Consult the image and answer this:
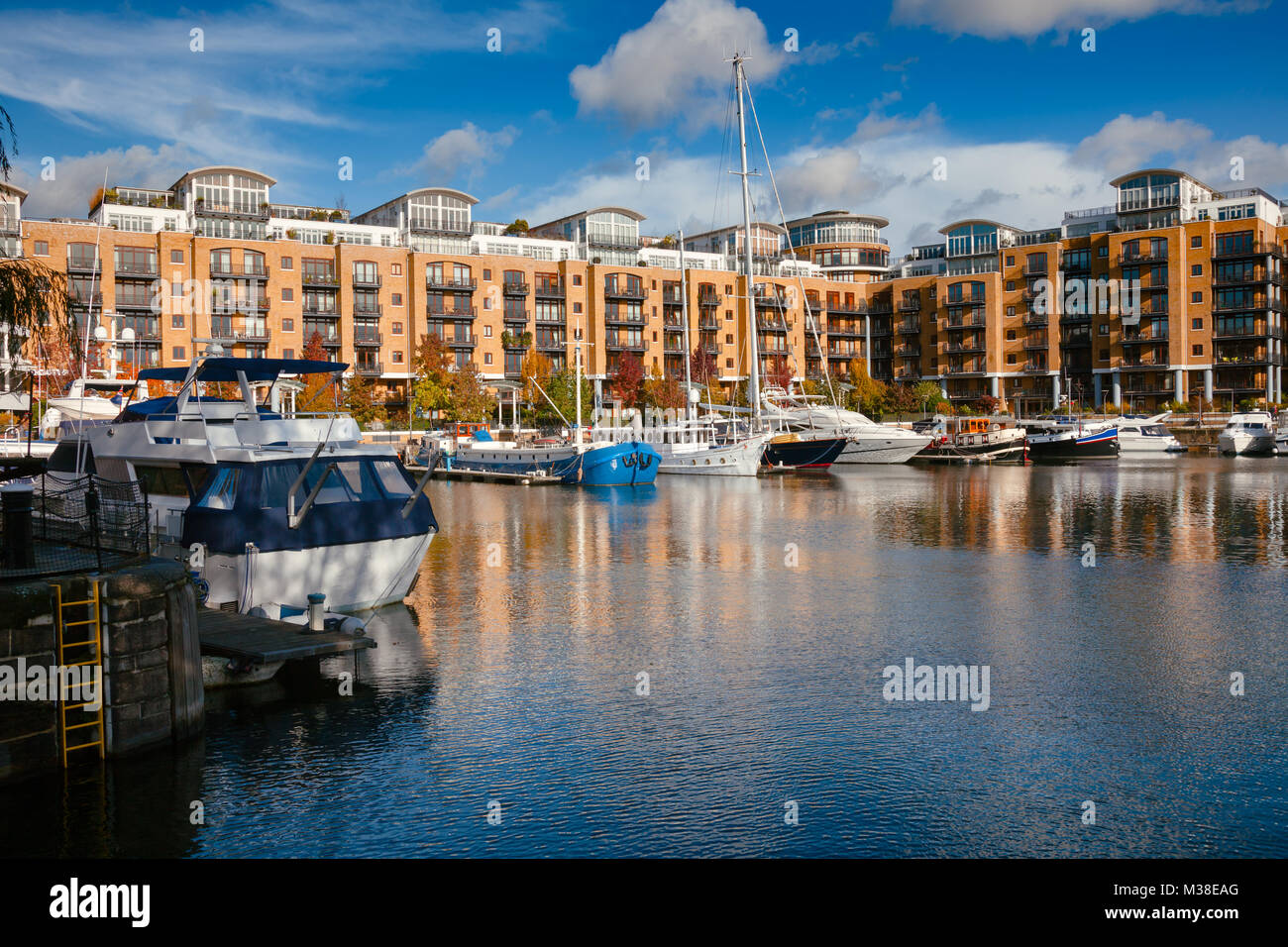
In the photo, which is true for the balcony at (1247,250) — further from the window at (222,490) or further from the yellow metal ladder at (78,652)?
the yellow metal ladder at (78,652)

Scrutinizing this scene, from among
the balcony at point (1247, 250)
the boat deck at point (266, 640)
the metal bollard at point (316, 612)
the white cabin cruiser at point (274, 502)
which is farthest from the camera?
the balcony at point (1247, 250)

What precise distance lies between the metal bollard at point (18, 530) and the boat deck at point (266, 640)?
2.22 meters

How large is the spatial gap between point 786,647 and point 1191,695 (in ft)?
19.2

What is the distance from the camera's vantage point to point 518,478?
60.5 meters

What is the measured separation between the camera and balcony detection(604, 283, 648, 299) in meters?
99.7

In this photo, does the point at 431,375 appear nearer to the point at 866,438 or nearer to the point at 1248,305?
the point at 866,438

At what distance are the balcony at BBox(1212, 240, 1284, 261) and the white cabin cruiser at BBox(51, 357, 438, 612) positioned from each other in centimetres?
9385

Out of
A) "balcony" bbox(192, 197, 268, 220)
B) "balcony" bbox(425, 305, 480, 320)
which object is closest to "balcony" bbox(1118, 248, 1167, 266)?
"balcony" bbox(425, 305, 480, 320)

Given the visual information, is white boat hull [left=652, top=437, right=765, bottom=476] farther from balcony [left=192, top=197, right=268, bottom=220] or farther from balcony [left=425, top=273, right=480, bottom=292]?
balcony [left=192, top=197, right=268, bottom=220]

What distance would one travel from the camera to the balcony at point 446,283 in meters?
91.9

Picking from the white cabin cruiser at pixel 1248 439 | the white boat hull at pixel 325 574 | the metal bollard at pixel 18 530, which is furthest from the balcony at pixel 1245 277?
the metal bollard at pixel 18 530

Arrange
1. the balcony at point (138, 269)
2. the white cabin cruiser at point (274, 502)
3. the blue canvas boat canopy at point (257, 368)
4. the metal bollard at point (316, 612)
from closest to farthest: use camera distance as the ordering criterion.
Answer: the metal bollard at point (316, 612), the white cabin cruiser at point (274, 502), the blue canvas boat canopy at point (257, 368), the balcony at point (138, 269)

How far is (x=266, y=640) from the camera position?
1531 centimetres

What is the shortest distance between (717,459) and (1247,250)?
60.4m
